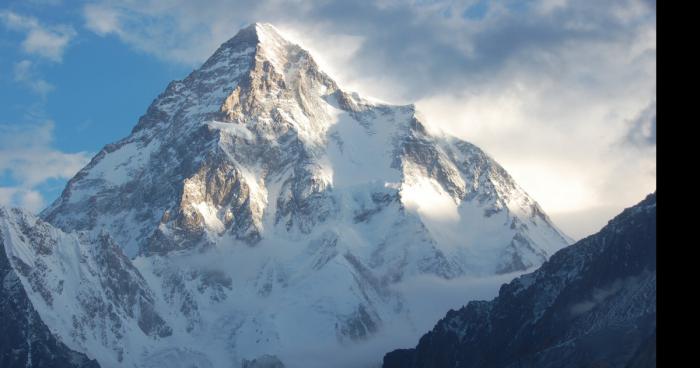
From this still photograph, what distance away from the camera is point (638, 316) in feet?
628

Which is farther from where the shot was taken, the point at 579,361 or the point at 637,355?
the point at 579,361
